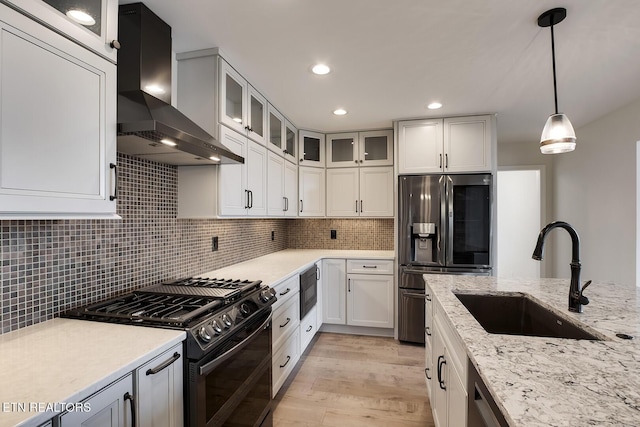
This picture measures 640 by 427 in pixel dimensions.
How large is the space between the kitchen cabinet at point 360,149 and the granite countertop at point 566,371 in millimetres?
2580

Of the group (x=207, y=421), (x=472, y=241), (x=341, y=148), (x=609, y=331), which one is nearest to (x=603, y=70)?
(x=472, y=241)

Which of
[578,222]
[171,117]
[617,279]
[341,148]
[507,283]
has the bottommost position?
[617,279]

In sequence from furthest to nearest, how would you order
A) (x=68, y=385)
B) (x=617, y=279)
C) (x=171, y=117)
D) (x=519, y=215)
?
(x=519, y=215) < (x=617, y=279) < (x=171, y=117) < (x=68, y=385)

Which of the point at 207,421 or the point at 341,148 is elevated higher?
the point at 341,148

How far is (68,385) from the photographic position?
0.83m

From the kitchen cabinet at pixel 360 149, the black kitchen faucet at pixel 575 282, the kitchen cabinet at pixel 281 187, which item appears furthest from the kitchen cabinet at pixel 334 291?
the black kitchen faucet at pixel 575 282

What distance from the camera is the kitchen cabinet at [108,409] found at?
81 cm

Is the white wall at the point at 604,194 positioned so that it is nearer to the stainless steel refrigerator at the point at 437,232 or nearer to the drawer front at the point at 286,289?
the stainless steel refrigerator at the point at 437,232

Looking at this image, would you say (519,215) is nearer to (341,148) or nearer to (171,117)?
(341,148)

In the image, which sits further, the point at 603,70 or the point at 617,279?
the point at 617,279

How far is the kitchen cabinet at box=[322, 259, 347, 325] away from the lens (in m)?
3.55

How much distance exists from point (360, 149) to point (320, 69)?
67.3 inches

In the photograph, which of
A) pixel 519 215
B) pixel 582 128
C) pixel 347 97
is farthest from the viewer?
pixel 519 215

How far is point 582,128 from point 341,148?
2.92m
